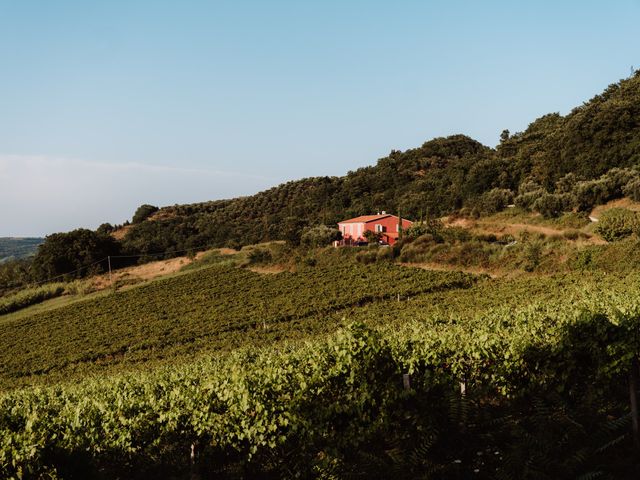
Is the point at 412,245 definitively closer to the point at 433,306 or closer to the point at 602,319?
the point at 433,306

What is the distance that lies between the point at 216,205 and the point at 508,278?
96736mm

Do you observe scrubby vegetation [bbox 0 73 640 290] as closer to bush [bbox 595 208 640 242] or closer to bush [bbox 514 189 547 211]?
bush [bbox 514 189 547 211]

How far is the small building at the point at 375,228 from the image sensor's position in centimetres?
6412

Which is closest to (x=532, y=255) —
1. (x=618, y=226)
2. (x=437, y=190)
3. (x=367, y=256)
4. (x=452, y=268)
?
(x=452, y=268)

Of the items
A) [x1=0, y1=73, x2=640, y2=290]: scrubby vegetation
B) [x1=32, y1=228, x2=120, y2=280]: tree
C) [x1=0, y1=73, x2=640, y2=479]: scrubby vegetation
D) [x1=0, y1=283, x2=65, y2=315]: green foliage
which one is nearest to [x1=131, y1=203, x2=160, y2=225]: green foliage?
[x1=0, y1=73, x2=640, y2=290]: scrubby vegetation

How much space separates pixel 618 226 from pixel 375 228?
28850 mm

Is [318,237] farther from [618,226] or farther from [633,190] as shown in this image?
[633,190]

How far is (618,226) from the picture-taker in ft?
135

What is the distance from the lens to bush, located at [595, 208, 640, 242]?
40625 mm

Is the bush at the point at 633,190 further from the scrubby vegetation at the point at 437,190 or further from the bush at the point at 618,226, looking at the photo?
the bush at the point at 618,226

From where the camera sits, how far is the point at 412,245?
4819 centimetres

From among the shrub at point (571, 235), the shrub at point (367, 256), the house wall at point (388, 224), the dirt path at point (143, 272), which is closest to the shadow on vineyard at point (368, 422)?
the shrub at point (571, 235)

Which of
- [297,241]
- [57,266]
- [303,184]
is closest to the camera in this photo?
[297,241]

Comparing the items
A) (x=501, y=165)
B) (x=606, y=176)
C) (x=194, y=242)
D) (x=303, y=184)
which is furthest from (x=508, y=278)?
(x=303, y=184)
